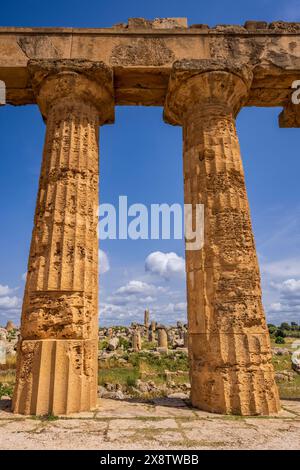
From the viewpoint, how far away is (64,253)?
22.2 ft

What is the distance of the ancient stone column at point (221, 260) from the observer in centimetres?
623

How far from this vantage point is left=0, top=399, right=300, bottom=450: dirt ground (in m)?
4.16

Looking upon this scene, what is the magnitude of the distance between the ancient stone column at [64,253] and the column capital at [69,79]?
0.07 feet

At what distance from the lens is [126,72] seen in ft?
27.7

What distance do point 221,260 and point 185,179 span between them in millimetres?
2272

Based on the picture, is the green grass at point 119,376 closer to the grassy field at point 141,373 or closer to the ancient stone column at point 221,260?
the grassy field at point 141,373

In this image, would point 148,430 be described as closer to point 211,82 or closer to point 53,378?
point 53,378

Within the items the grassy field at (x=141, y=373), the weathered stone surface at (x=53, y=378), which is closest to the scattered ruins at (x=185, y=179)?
the weathered stone surface at (x=53, y=378)

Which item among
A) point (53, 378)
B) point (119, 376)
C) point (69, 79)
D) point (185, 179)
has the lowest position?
point (119, 376)

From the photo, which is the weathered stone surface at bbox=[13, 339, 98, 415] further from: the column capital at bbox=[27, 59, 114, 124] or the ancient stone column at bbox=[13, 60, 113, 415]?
the column capital at bbox=[27, 59, 114, 124]

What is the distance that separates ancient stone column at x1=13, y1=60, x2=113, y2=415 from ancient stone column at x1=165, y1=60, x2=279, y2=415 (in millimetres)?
2030

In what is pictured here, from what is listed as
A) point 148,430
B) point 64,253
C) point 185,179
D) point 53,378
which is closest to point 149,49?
Result: point 185,179

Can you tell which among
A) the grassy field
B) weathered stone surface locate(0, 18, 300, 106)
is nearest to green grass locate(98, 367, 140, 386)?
the grassy field

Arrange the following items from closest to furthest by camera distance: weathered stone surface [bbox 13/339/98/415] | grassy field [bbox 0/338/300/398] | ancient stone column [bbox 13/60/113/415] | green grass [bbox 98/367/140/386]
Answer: weathered stone surface [bbox 13/339/98/415], ancient stone column [bbox 13/60/113/415], grassy field [bbox 0/338/300/398], green grass [bbox 98/367/140/386]
